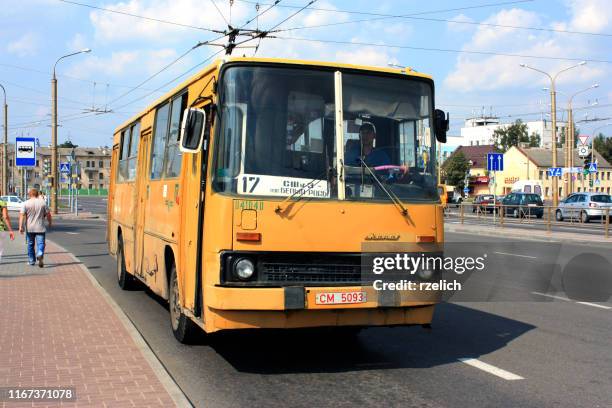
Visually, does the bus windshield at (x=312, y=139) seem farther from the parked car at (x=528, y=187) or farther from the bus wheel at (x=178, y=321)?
the parked car at (x=528, y=187)

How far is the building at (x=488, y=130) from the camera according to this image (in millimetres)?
148337

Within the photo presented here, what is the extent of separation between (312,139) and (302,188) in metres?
0.49

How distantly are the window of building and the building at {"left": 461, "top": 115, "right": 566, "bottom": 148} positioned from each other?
136086 millimetres

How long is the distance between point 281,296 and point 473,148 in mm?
127386

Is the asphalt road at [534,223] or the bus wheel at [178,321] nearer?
the bus wheel at [178,321]

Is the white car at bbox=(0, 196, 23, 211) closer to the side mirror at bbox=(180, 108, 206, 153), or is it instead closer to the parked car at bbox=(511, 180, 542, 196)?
the parked car at bbox=(511, 180, 542, 196)

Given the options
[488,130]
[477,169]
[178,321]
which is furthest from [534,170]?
[178,321]

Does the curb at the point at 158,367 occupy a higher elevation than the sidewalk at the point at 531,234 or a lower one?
lower

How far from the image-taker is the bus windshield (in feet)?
21.9

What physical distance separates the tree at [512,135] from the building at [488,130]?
1.98 metres

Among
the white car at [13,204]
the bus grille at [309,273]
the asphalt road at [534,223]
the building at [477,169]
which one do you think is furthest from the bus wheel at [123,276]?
the building at [477,169]

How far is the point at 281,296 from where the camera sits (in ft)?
21.1

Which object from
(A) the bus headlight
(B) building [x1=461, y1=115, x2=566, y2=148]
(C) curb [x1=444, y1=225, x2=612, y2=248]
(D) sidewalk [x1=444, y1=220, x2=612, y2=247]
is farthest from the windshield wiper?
(B) building [x1=461, y1=115, x2=566, y2=148]

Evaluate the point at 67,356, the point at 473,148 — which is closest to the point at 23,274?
the point at 67,356
